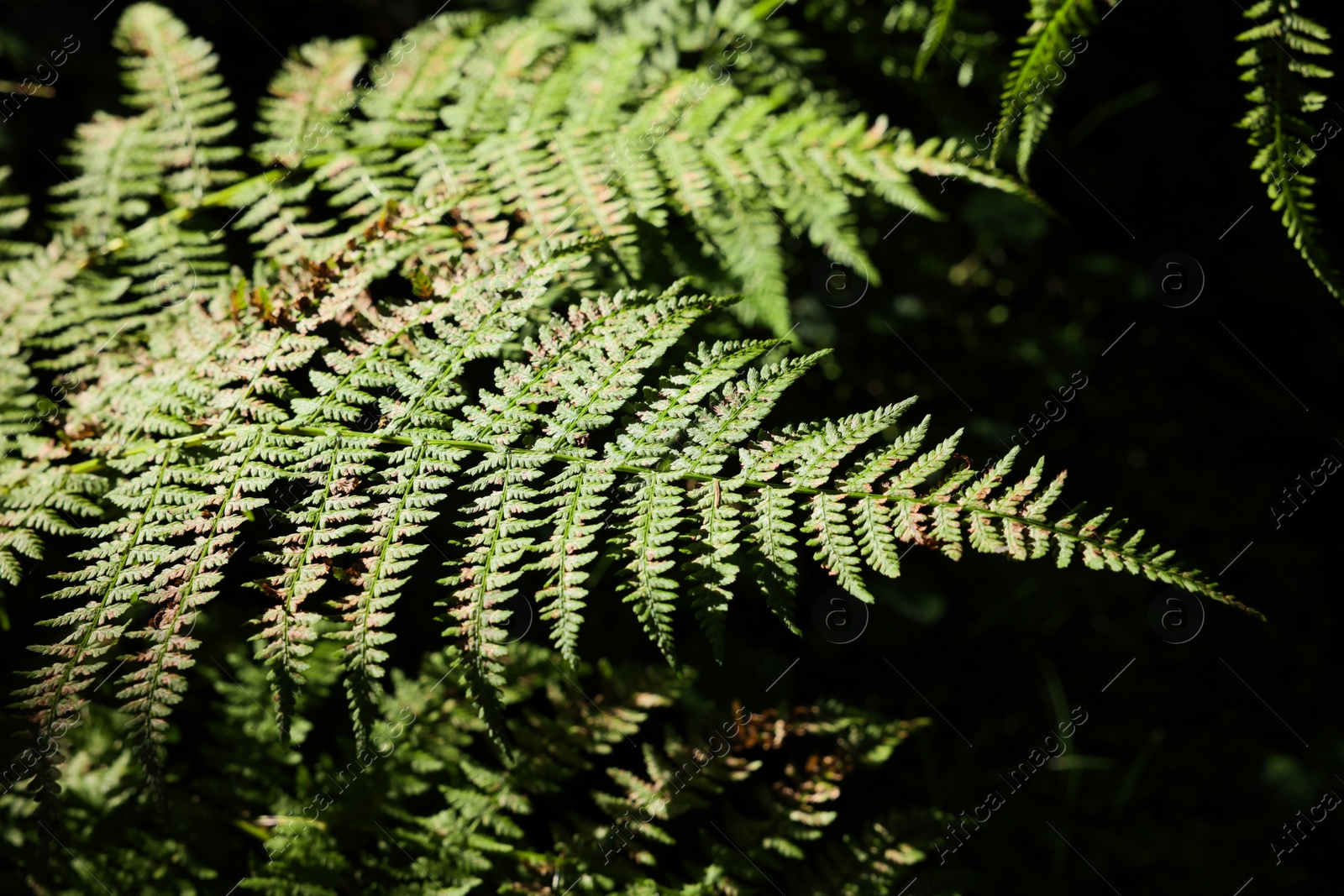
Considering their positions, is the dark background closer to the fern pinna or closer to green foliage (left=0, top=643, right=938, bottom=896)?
green foliage (left=0, top=643, right=938, bottom=896)

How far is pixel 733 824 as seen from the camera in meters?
1.85

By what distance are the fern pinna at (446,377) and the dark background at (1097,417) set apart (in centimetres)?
64

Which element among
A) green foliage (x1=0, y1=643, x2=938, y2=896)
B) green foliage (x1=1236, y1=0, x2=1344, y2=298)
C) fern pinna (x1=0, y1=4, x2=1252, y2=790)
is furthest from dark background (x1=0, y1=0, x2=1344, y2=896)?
green foliage (x1=1236, y1=0, x2=1344, y2=298)

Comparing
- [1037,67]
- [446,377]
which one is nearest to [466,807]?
[446,377]

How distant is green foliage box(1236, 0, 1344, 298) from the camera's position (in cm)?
139

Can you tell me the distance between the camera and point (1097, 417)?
9.80 feet

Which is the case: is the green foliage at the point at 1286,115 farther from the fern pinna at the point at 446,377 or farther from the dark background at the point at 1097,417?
the dark background at the point at 1097,417

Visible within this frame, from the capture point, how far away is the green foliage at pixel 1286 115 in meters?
1.39

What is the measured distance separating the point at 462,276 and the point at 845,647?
5.67 ft

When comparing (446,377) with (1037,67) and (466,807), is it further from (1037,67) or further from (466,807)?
(1037,67)

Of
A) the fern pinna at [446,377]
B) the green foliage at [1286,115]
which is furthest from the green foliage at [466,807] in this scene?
the green foliage at [1286,115]

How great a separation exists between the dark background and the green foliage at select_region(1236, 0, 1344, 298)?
869 millimetres

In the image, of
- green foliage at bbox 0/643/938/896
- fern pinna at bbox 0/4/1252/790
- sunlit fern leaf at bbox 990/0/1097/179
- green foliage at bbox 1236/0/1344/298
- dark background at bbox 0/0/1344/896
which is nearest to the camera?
fern pinna at bbox 0/4/1252/790

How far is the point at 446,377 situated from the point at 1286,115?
5.27ft
